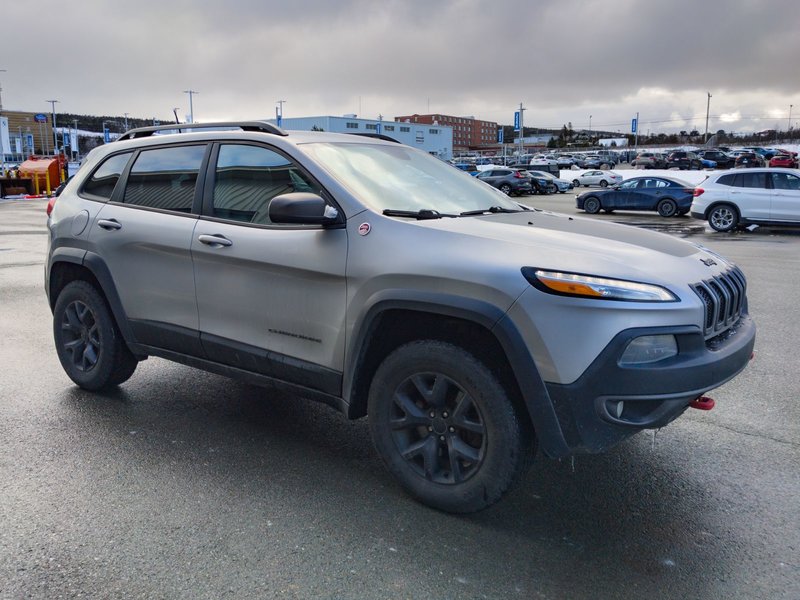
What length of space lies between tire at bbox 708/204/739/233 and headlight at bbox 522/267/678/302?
17.7 metres

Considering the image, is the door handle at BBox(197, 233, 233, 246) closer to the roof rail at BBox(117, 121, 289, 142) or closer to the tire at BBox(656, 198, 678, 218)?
the roof rail at BBox(117, 121, 289, 142)

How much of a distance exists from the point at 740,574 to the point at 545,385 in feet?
3.54

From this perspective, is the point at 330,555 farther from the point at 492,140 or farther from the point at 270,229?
the point at 492,140

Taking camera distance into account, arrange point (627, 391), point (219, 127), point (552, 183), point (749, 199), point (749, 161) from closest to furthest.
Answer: point (627, 391) → point (219, 127) → point (749, 199) → point (552, 183) → point (749, 161)

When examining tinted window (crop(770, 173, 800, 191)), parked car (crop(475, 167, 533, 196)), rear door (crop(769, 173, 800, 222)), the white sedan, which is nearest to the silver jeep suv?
rear door (crop(769, 173, 800, 222))

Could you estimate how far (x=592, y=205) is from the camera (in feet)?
84.9

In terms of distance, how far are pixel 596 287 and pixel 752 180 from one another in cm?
1817

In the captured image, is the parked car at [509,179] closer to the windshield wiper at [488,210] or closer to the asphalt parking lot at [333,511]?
the asphalt parking lot at [333,511]

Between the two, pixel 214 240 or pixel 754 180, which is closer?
pixel 214 240

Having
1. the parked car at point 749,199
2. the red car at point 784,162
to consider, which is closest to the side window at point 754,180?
the parked car at point 749,199

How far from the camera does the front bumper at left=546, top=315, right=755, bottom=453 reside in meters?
2.79

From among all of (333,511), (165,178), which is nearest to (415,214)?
(333,511)

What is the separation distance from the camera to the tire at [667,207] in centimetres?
2397

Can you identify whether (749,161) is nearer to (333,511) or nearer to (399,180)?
(399,180)
